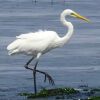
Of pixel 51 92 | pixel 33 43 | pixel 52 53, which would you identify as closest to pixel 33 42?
pixel 33 43

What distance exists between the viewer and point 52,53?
1862cm

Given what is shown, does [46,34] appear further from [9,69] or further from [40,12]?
[40,12]

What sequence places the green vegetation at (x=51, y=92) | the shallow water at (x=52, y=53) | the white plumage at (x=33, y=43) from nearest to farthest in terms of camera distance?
1. the green vegetation at (x=51, y=92)
2. the white plumage at (x=33, y=43)
3. the shallow water at (x=52, y=53)

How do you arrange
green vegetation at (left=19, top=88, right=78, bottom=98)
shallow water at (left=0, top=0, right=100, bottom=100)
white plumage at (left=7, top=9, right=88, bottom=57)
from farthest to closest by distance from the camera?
1. shallow water at (left=0, top=0, right=100, bottom=100)
2. white plumage at (left=7, top=9, right=88, bottom=57)
3. green vegetation at (left=19, top=88, right=78, bottom=98)

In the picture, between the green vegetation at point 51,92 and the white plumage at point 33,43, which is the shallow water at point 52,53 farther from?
the white plumage at point 33,43

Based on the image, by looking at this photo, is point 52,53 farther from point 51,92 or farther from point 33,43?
point 51,92

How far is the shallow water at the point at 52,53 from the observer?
48.6ft

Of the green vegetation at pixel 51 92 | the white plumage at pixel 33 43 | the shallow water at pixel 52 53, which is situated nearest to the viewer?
the green vegetation at pixel 51 92

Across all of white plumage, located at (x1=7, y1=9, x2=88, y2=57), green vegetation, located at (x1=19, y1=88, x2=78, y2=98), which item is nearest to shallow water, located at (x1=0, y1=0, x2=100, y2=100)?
green vegetation, located at (x1=19, y1=88, x2=78, y2=98)

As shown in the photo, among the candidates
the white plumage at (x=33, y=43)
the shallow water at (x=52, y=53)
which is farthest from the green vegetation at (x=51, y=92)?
the white plumage at (x=33, y=43)

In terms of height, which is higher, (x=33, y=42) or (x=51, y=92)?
(x=33, y=42)

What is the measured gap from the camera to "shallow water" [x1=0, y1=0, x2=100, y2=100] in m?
14.8

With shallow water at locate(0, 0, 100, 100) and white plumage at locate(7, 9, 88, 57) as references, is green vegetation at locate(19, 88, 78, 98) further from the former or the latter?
white plumage at locate(7, 9, 88, 57)

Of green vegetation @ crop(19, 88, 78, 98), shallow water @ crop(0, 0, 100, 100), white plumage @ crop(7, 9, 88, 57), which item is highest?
white plumage @ crop(7, 9, 88, 57)
